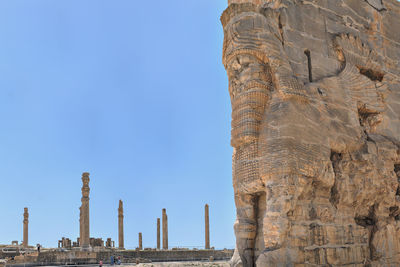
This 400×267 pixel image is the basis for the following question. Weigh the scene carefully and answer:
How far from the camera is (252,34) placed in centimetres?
662

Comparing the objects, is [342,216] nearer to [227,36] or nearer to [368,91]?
[368,91]

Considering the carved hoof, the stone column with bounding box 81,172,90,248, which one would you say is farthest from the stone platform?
the carved hoof

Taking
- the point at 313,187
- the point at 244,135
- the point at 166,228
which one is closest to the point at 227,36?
the point at 244,135

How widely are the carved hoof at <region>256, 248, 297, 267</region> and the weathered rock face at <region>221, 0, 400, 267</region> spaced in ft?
0.04

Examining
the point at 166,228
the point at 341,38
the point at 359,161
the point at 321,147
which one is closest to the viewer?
the point at 321,147

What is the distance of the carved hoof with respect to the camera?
5703 mm

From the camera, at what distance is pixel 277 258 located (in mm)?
5723

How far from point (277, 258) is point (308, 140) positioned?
1755 millimetres

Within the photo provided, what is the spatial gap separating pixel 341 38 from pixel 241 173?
318 centimetres

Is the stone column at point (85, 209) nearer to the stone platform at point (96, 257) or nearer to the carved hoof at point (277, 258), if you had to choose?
the stone platform at point (96, 257)

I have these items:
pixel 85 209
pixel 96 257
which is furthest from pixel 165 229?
pixel 96 257

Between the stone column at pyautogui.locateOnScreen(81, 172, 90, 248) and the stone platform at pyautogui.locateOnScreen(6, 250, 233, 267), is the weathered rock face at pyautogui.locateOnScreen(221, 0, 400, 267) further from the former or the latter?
the stone column at pyautogui.locateOnScreen(81, 172, 90, 248)

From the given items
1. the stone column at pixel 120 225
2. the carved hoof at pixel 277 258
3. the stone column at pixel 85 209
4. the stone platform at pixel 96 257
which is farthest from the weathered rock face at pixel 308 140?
the stone column at pixel 120 225

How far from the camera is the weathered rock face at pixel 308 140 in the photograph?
605cm
